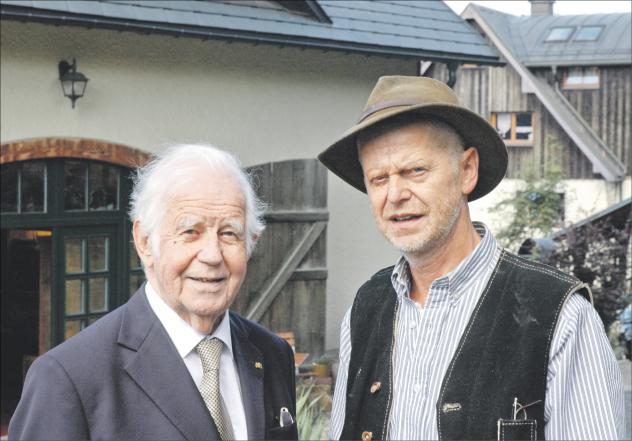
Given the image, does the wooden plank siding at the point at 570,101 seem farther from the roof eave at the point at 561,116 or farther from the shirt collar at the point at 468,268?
the shirt collar at the point at 468,268

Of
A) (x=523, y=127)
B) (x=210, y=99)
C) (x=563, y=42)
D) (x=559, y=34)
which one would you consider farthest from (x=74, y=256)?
(x=559, y=34)

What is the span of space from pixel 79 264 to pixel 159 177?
215 inches

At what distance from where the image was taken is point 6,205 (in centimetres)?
751

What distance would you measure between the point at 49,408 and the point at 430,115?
128 cm

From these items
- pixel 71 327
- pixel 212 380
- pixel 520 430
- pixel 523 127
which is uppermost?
pixel 523 127

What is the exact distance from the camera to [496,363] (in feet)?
9.07

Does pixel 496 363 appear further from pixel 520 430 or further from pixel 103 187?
pixel 103 187

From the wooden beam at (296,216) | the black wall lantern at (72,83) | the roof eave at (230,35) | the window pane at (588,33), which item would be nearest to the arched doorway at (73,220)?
the black wall lantern at (72,83)

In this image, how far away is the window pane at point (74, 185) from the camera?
7.85m

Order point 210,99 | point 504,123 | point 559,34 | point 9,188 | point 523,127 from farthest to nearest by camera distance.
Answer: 1. point 559,34
2. point 504,123
3. point 523,127
4. point 210,99
5. point 9,188

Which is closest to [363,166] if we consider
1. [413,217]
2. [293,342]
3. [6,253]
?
[413,217]

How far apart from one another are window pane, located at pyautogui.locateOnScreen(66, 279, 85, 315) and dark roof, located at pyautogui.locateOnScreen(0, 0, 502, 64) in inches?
77.8

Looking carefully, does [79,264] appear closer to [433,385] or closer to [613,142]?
[433,385]

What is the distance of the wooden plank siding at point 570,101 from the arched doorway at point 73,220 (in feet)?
53.0
